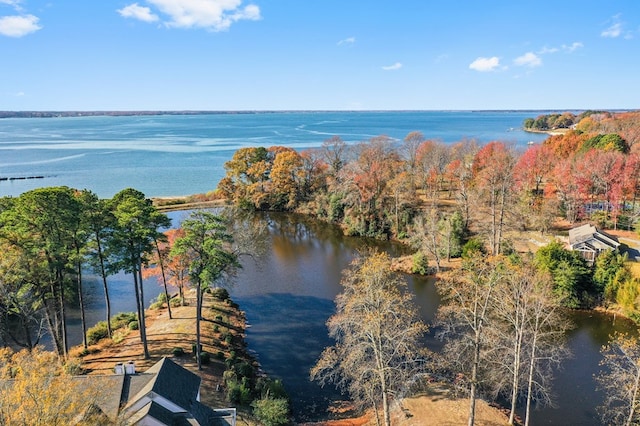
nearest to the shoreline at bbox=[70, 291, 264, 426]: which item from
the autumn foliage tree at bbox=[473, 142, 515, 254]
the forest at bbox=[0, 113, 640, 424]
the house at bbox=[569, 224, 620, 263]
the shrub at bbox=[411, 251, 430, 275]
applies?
the forest at bbox=[0, 113, 640, 424]

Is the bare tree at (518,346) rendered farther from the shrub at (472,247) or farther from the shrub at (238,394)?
the shrub at (472,247)

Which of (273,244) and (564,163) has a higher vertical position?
(564,163)

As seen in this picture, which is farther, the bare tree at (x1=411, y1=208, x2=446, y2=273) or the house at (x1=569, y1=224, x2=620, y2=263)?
the bare tree at (x1=411, y1=208, x2=446, y2=273)

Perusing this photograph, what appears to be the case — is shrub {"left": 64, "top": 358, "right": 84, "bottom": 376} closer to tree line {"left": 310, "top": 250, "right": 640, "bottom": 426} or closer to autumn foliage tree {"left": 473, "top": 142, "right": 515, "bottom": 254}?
tree line {"left": 310, "top": 250, "right": 640, "bottom": 426}

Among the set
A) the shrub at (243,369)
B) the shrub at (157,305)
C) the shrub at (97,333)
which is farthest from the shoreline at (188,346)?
the shrub at (243,369)

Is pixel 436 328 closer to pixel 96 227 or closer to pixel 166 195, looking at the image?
pixel 96 227

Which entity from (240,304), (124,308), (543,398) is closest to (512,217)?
(543,398)

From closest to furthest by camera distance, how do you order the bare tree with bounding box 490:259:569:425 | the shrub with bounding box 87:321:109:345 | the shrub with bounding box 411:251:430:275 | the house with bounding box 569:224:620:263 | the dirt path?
the bare tree with bounding box 490:259:569:425 → the dirt path → the shrub with bounding box 87:321:109:345 → the house with bounding box 569:224:620:263 → the shrub with bounding box 411:251:430:275
